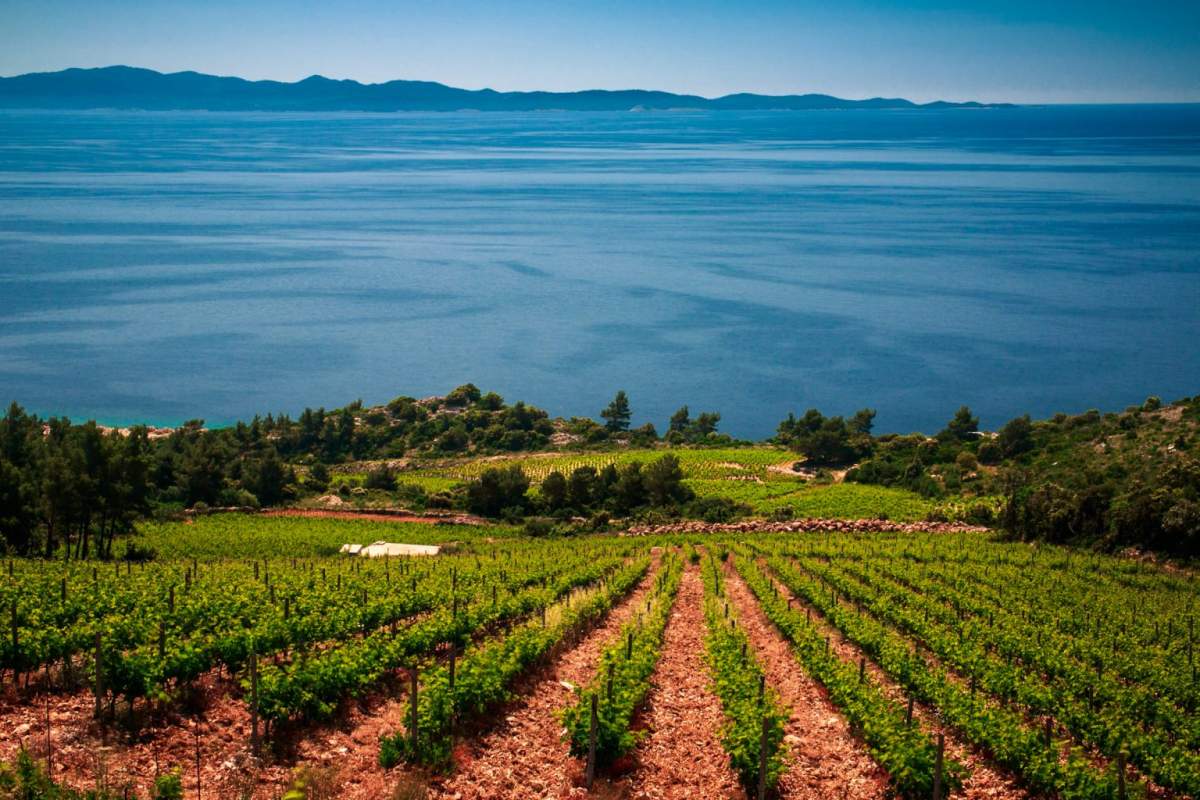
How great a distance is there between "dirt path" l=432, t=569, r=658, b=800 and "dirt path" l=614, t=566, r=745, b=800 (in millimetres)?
882

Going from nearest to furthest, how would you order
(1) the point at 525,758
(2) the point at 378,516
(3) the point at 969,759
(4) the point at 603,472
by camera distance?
(1) the point at 525,758
(3) the point at 969,759
(2) the point at 378,516
(4) the point at 603,472

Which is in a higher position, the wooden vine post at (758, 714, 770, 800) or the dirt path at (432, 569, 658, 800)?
the wooden vine post at (758, 714, 770, 800)

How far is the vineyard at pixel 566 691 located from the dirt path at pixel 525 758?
38 millimetres

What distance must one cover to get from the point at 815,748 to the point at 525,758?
4482 millimetres

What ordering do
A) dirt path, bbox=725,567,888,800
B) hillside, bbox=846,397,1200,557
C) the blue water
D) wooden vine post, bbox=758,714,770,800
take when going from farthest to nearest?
the blue water < hillside, bbox=846,397,1200,557 < dirt path, bbox=725,567,888,800 < wooden vine post, bbox=758,714,770,800

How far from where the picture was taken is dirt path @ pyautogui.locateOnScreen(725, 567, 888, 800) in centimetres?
1260

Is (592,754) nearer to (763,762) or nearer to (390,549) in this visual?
(763,762)

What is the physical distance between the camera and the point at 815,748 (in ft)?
46.1

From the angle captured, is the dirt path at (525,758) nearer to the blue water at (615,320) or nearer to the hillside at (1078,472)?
the hillside at (1078,472)

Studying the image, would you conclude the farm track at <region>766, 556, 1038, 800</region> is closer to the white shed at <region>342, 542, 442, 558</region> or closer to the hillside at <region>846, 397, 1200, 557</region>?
the white shed at <region>342, 542, 442, 558</region>

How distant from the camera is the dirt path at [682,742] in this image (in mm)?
12234

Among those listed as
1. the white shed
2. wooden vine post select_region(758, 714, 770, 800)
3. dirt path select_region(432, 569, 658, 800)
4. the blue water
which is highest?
the blue water

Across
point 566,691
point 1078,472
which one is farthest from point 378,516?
point 1078,472

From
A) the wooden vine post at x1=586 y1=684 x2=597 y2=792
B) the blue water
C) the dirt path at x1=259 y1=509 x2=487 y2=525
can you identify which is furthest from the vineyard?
the blue water
